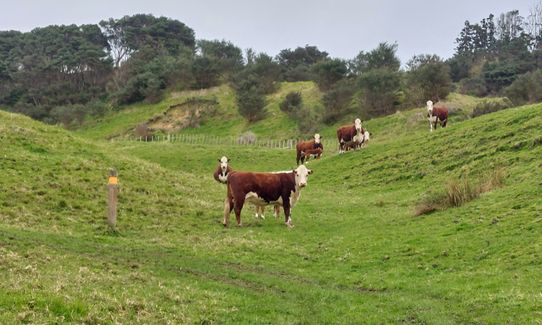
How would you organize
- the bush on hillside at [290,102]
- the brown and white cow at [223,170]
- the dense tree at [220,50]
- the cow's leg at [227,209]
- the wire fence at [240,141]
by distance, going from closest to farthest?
the cow's leg at [227,209]
the brown and white cow at [223,170]
the wire fence at [240,141]
the bush on hillside at [290,102]
the dense tree at [220,50]

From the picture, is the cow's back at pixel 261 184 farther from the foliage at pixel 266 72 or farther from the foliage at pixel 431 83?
the foliage at pixel 266 72

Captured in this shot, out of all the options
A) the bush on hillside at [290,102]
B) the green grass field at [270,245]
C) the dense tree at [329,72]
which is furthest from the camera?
the dense tree at [329,72]

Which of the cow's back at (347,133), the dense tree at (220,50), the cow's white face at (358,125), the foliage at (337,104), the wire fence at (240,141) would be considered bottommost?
the wire fence at (240,141)

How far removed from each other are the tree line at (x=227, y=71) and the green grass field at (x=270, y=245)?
3331 centimetres

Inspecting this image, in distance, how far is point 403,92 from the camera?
6838 cm

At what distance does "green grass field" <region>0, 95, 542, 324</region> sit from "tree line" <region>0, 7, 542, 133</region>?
33.3 meters

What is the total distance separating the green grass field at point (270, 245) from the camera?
10.4 meters

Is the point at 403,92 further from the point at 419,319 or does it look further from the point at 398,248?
the point at 419,319

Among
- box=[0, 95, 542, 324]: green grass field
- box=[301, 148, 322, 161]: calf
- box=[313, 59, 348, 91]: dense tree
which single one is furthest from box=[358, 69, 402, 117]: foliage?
box=[0, 95, 542, 324]: green grass field

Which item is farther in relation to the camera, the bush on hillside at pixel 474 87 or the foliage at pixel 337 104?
the bush on hillside at pixel 474 87

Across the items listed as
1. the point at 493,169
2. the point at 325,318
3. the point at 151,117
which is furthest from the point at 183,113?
the point at 325,318

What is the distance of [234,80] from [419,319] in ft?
270

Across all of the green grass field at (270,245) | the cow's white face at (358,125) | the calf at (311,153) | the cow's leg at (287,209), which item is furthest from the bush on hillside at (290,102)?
the cow's leg at (287,209)

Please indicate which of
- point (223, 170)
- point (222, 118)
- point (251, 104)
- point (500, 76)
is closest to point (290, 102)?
point (251, 104)
